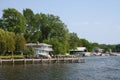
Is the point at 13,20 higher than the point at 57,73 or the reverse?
higher

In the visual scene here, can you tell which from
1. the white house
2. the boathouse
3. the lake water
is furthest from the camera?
the boathouse

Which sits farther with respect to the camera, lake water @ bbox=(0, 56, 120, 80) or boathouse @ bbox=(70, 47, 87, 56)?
boathouse @ bbox=(70, 47, 87, 56)

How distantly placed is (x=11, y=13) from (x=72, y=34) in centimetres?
4579

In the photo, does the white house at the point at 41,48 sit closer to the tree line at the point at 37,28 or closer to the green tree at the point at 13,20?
the tree line at the point at 37,28

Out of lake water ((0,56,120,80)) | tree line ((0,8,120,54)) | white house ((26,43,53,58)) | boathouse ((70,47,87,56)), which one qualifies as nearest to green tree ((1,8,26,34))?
tree line ((0,8,120,54))

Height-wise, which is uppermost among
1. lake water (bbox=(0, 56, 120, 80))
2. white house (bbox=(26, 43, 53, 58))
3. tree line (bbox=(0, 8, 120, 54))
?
tree line (bbox=(0, 8, 120, 54))

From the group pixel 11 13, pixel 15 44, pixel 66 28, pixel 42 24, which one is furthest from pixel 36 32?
pixel 15 44

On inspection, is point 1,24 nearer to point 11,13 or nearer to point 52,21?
point 11,13

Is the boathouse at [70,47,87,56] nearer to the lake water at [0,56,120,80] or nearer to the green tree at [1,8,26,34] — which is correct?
the green tree at [1,8,26,34]

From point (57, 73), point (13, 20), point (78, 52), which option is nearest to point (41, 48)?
point (13, 20)

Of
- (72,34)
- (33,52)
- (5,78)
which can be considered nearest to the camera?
(5,78)

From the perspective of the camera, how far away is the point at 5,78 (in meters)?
48.9

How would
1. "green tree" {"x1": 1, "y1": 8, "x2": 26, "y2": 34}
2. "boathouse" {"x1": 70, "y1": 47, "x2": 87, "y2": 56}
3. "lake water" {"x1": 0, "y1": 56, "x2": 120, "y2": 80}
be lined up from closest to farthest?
"lake water" {"x1": 0, "y1": 56, "x2": 120, "y2": 80} < "green tree" {"x1": 1, "y1": 8, "x2": 26, "y2": 34} < "boathouse" {"x1": 70, "y1": 47, "x2": 87, "y2": 56}

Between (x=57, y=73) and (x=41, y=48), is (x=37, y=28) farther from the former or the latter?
(x=57, y=73)
